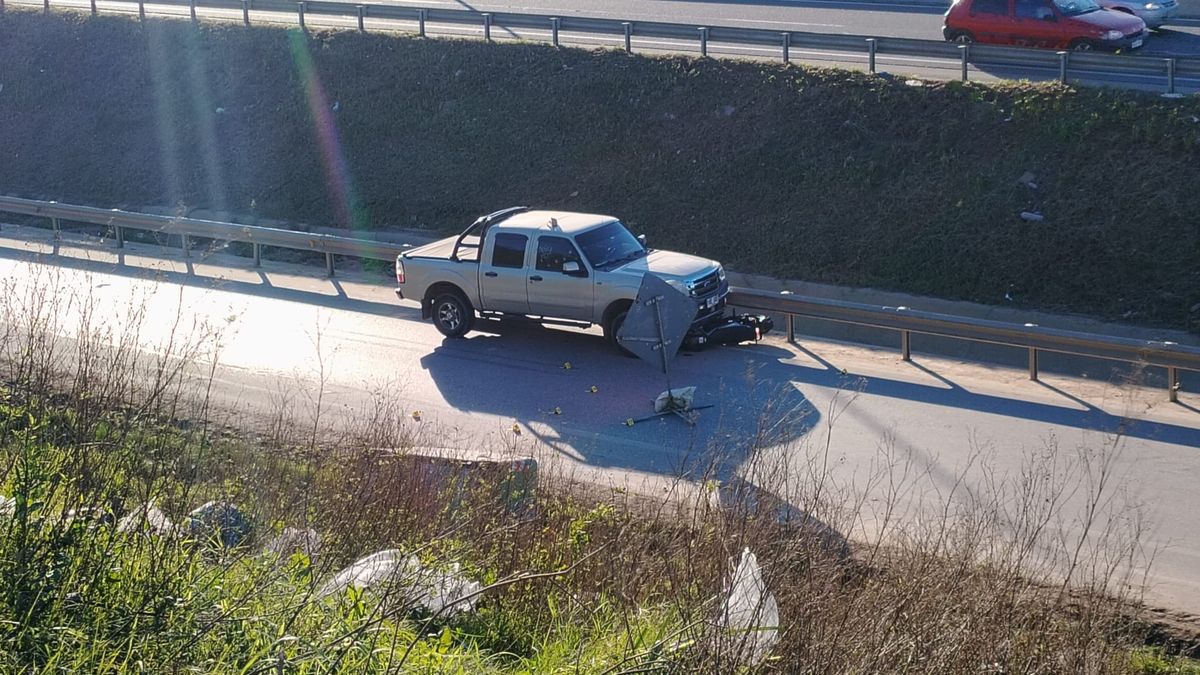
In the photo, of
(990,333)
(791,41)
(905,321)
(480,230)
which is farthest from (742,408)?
(791,41)

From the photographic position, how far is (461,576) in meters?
6.10

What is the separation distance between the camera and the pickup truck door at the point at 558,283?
14.6m

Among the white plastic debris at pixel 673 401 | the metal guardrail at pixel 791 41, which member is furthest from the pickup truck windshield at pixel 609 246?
the metal guardrail at pixel 791 41

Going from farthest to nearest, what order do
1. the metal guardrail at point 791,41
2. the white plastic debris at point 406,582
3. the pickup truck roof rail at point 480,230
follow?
1. the metal guardrail at point 791,41
2. the pickup truck roof rail at point 480,230
3. the white plastic debris at point 406,582

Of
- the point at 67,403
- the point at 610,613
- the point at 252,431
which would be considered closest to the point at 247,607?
the point at 610,613

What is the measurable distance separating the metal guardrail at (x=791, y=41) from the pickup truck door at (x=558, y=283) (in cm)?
969

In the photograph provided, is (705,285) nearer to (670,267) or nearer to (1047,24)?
Answer: (670,267)

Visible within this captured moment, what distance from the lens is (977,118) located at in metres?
20.3

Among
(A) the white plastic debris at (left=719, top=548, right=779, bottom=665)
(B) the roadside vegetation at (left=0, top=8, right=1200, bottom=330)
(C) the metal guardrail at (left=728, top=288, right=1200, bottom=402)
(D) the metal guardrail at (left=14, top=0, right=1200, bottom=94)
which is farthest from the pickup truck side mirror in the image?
(D) the metal guardrail at (left=14, top=0, right=1200, bottom=94)

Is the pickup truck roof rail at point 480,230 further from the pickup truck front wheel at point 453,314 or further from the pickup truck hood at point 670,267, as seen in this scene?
the pickup truck hood at point 670,267

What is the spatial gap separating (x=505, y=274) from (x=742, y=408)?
4.05 metres

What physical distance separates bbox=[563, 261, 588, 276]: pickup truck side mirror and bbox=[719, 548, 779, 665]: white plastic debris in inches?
351

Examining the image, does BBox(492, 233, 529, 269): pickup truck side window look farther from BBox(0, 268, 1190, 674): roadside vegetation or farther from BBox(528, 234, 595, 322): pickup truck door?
BBox(0, 268, 1190, 674): roadside vegetation

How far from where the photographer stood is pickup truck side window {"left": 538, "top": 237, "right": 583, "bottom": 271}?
48.2 feet
